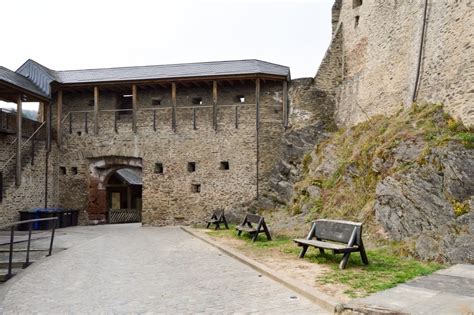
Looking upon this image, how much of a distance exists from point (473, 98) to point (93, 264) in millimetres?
9249

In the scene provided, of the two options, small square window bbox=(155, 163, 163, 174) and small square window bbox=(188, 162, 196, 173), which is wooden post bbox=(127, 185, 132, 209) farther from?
small square window bbox=(188, 162, 196, 173)

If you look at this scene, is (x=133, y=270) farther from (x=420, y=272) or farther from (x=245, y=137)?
(x=245, y=137)

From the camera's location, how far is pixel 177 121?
17875mm

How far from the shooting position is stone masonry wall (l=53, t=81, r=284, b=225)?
17062mm

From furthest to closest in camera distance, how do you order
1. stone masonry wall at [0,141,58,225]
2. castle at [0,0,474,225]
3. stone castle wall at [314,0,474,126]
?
castle at [0,0,474,225], stone masonry wall at [0,141,58,225], stone castle wall at [314,0,474,126]

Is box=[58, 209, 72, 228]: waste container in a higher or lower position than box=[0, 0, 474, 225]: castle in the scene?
lower

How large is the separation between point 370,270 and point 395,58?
9469 millimetres

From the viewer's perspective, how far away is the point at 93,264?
798 centimetres

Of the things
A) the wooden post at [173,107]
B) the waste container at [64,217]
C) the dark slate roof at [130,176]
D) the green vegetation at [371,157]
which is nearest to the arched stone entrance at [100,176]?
the waste container at [64,217]

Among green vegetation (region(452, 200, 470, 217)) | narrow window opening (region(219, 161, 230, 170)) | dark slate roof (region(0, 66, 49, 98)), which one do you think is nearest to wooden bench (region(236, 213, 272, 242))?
green vegetation (region(452, 200, 470, 217))

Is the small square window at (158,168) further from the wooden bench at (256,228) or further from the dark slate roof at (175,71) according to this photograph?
the wooden bench at (256,228)

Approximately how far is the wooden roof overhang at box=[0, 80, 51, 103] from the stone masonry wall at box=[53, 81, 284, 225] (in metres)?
2.00

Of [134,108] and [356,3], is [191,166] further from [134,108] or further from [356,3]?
[356,3]

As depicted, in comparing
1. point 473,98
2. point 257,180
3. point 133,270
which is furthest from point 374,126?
point 133,270
